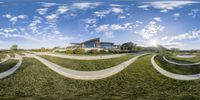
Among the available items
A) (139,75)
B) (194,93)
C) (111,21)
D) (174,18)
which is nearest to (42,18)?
(111,21)

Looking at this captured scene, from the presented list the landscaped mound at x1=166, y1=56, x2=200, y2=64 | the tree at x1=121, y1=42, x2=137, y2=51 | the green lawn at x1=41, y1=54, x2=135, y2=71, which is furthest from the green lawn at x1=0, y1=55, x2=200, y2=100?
the landscaped mound at x1=166, y1=56, x2=200, y2=64

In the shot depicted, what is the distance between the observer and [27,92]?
984 centimetres

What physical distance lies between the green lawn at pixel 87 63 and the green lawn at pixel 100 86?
1.94 ft

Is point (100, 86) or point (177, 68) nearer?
point (100, 86)

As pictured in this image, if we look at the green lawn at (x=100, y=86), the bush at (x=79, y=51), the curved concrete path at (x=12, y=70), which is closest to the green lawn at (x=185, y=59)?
the green lawn at (x=100, y=86)

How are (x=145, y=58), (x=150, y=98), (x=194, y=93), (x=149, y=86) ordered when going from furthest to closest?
1. (x=145, y=58)
2. (x=149, y=86)
3. (x=194, y=93)
4. (x=150, y=98)

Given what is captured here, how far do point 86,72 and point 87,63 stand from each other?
0.70 meters

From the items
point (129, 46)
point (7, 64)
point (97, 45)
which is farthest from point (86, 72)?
point (7, 64)

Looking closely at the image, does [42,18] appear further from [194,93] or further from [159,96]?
[194,93]

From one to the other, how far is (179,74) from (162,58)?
134cm

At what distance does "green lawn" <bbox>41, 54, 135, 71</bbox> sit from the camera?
12.1 meters

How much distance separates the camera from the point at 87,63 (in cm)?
1219

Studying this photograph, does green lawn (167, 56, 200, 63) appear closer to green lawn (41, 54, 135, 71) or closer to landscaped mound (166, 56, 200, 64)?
landscaped mound (166, 56, 200, 64)

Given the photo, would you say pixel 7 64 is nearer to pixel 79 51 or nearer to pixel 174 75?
pixel 79 51
